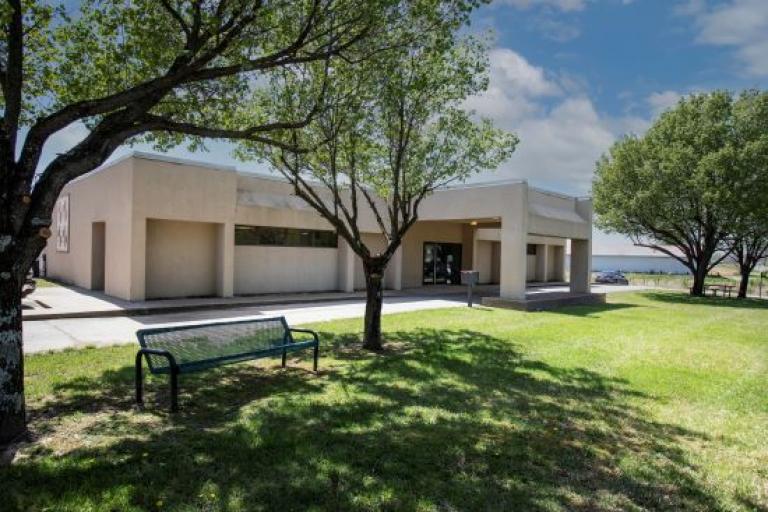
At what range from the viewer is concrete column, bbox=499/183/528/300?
17.9m

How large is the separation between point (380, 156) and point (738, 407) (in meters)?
7.53

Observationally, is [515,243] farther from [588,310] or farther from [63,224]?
[63,224]

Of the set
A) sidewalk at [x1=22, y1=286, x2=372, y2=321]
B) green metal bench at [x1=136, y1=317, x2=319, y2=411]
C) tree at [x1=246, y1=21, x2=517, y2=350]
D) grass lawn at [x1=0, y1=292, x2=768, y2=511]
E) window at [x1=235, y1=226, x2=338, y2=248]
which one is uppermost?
tree at [x1=246, y1=21, x2=517, y2=350]

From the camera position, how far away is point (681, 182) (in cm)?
2478

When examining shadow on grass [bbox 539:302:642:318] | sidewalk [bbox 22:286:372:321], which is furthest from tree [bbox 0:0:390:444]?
shadow on grass [bbox 539:302:642:318]

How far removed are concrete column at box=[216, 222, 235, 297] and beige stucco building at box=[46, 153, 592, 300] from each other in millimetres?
35

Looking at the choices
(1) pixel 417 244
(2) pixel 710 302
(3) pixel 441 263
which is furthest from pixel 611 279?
(1) pixel 417 244

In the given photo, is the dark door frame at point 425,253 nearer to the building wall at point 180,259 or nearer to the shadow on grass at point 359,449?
the building wall at point 180,259

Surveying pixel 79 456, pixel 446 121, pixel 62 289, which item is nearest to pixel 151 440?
pixel 79 456

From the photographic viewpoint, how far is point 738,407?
6.51 m

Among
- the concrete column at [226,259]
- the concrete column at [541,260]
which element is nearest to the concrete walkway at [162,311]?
the concrete column at [226,259]

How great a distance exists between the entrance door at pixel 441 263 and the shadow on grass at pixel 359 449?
19.7 m

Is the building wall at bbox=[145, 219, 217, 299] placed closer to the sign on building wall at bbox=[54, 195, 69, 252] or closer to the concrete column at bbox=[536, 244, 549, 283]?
the sign on building wall at bbox=[54, 195, 69, 252]

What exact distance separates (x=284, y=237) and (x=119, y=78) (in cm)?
1250
